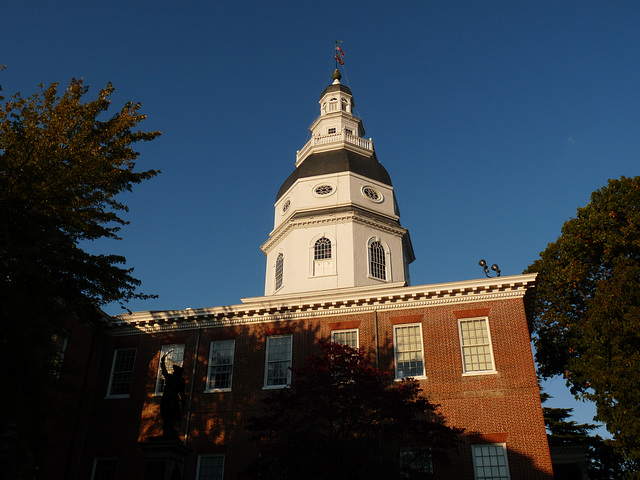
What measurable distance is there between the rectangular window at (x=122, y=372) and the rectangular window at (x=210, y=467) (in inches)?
183

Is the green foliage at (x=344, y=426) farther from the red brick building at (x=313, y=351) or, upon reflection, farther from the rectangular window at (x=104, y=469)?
the rectangular window at (x=104, y=469)

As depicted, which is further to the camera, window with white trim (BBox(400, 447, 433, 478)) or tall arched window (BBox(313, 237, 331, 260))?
tall arched window (BBox(313, 237, 331, 260))

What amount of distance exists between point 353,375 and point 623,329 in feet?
35.1

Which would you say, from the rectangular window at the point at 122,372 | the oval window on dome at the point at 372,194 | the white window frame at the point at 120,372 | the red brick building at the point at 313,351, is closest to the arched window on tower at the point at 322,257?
the red brick building at the point at 313,351

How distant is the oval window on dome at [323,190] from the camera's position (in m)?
30.4

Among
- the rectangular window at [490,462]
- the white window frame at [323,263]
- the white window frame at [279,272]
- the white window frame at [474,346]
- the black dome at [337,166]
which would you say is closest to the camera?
the rectangular window at [490,462]

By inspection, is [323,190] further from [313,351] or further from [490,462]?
[490,462]

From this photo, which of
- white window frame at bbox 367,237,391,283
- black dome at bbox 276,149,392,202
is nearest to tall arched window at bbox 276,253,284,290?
black dome at bbox 276,149,392,202

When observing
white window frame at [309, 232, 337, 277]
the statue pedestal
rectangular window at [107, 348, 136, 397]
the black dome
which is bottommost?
the statue pedestal

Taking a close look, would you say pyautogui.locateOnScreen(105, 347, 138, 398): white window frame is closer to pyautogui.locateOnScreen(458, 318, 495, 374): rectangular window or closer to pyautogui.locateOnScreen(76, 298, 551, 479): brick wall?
pyautogui.locateOnScreen(76, 298, 551, 479): brick wall

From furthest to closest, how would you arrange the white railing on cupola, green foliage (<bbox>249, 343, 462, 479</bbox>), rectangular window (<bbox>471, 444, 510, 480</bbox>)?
the white railing on cupola → rectangular window (<bbox>471, 444, 510, 480</bbox>) → green foliage (<bbox>249, 343, 462, 479</bbox>)

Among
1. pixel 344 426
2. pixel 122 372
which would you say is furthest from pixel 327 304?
pixel 122 372

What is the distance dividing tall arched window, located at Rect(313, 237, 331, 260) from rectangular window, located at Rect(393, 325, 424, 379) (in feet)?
23.9

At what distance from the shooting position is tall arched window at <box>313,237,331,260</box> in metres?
28.3
